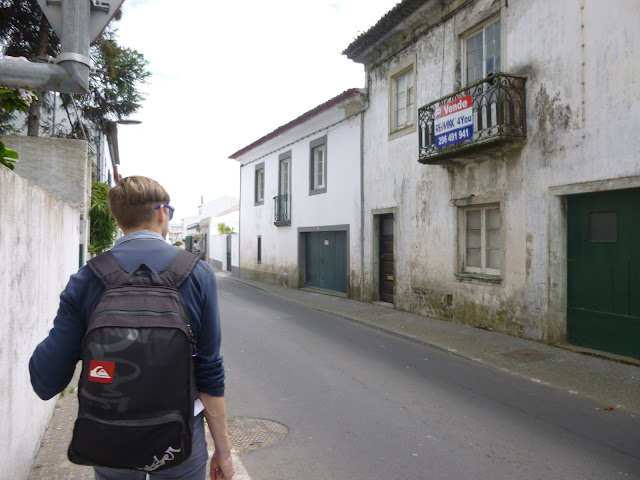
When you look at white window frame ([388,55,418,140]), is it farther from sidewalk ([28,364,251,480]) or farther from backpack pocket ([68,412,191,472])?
backpack pocket ([68,412,191,472])

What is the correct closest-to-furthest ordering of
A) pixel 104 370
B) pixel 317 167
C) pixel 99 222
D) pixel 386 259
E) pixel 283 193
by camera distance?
pixel 104 370
pixel 99 222
pixel 386 259
pixel 317 167
pixel 283 193

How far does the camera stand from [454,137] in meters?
9.41

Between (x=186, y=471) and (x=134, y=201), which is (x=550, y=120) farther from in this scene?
(x=186, y=471)

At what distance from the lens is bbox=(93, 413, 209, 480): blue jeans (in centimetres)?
179

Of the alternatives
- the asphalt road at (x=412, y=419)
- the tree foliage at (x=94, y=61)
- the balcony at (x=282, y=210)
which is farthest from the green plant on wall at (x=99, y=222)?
the balcony at (x=282, y=210)

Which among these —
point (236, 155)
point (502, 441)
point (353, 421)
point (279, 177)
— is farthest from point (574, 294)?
point (236, 155)

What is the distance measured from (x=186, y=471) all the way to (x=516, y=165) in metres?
8.21

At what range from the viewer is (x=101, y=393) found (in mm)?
1557

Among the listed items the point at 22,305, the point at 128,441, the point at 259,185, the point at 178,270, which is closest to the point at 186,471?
the point at 128,441

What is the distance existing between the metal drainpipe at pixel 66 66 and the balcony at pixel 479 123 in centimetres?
701

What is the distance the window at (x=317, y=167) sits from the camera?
16.4 metres

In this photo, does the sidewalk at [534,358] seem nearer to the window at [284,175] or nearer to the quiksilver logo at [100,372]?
the quiksilver logo at [100,372]

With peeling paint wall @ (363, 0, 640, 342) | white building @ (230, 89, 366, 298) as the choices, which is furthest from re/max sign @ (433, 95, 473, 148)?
white building @ (230, 89, 366, 298)

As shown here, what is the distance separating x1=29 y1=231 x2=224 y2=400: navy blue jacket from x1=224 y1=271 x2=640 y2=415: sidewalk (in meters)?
4.86
